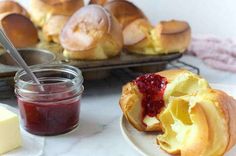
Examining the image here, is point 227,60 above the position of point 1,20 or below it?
below

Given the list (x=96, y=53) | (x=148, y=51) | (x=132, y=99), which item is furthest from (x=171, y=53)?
(x=132, y=99)

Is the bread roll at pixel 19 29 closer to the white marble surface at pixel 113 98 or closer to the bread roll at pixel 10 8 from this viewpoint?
the bread roll at pixel 10 8

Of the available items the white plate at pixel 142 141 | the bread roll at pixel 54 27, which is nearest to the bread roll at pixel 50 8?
the bread roll at pixel 54 27

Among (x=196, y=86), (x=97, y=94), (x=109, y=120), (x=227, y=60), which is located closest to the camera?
(x=196, y=86)

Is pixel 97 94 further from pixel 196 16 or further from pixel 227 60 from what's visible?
pixel 196 16

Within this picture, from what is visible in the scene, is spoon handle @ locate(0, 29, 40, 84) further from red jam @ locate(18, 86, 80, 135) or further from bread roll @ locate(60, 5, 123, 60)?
bread roll @ locate(60, 5, 123, 60)

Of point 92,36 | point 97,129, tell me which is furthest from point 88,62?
point 97,129
